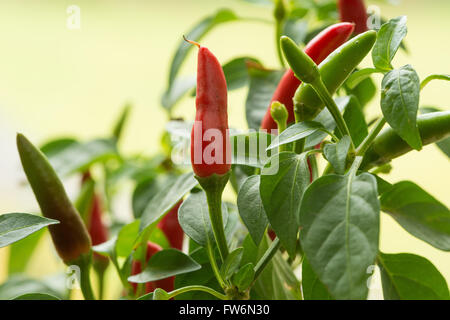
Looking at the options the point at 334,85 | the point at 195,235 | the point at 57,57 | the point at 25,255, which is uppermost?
the point at 57,57

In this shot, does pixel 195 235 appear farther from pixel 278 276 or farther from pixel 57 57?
pixel 57 57

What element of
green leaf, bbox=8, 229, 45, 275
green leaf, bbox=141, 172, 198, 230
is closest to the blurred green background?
green leaf, bbox=8, 229, 45, 275

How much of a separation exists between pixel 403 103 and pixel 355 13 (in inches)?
10.9

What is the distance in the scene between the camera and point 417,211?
38cm

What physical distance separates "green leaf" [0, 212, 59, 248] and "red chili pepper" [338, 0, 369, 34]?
36cm

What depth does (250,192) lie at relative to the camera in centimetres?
35

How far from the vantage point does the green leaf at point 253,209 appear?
335 mm

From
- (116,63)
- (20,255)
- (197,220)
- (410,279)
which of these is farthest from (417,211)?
(116,63)

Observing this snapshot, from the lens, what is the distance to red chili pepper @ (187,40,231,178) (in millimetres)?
345

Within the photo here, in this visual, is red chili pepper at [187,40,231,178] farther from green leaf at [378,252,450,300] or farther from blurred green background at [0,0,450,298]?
blurred green background at [0,0,450,298]

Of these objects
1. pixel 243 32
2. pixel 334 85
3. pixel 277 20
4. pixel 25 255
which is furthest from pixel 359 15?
pixel 243 32

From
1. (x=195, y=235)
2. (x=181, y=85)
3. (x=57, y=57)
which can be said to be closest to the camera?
(x=195, y=235)

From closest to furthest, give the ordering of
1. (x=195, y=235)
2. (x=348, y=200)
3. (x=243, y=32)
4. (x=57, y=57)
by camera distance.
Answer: (x=348, y=200) < (x=195, y=235) < (x=57, y=57) < (x=243, y=32)

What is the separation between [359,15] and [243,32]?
1.34 meters
